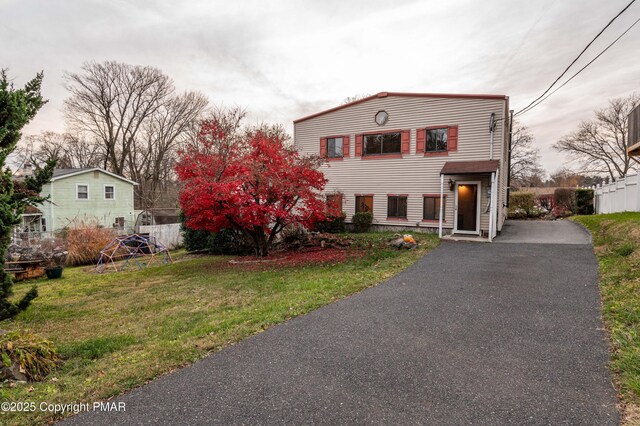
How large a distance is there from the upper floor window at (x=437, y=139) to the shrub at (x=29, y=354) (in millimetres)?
14617

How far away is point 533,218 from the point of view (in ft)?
71.5

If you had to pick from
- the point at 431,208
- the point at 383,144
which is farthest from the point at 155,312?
the point at 383,144

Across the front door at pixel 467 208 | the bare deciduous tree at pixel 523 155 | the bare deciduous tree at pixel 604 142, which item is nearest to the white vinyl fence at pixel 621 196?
the front door at pixel 467 208

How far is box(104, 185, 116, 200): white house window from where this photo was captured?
23334 millimetres

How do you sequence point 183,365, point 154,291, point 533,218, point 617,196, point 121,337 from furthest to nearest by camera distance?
point 533,218 < point 617,196 < point 154,291 < point 121,337 < point 183,365

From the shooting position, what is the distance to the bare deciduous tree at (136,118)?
28.4 metres

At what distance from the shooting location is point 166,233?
17.5 m

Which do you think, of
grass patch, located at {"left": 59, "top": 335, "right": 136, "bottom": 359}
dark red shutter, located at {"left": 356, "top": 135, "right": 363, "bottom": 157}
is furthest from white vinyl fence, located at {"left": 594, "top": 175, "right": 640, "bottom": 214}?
grass patch, located at {"left": 59, "top": 335, "right": 136, "bottom": 359}

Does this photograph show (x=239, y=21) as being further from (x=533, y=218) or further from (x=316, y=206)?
(x=533, y=218)

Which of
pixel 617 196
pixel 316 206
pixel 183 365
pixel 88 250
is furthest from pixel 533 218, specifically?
pixel 88 250

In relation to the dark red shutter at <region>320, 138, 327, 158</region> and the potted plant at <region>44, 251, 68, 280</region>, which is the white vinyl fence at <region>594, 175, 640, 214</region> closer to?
the dark red shutter at <region>320, 138, 327, 158</region>

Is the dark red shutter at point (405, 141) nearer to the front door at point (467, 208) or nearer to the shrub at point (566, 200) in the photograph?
the front door at point (467, 208)

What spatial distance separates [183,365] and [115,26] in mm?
13411

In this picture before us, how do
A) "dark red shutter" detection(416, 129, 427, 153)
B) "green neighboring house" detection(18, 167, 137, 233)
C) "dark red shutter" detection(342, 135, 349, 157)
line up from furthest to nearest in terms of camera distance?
1. "green neighboring house" detection(18, 167, 137, 233)
2. "dark red shutter" detection(342, 135, 349, 157)
3. "dark red shutter" detection(416, 129, 427, 153)
